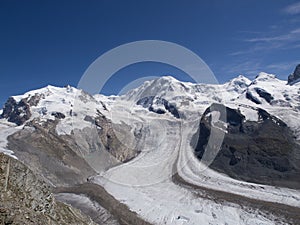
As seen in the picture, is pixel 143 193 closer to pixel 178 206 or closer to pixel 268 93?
pixel 178 206

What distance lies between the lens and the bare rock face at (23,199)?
15.9m

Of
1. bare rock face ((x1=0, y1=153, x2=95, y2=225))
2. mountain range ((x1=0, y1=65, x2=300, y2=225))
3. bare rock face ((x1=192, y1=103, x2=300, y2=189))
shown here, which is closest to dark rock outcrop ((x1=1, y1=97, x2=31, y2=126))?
mountain range ((x1=0, y1=65, x2=300, y2=225))

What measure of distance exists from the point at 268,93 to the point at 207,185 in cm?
13580

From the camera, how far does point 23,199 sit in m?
18.5

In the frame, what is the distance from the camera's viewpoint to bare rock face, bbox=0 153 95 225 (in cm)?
1595

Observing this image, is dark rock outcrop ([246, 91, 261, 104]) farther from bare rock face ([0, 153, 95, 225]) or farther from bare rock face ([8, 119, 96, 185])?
bare rock face ([0, 153, 95, 225])

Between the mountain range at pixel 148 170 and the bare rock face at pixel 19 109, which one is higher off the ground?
the bare rock face at pixel 19 109

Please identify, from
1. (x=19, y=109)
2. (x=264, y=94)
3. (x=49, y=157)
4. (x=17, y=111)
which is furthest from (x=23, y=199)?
(x=264, y=94)

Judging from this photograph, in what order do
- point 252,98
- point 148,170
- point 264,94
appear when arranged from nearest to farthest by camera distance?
point 148,170 < point 264,94 < point 252,98

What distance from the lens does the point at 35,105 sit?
142m

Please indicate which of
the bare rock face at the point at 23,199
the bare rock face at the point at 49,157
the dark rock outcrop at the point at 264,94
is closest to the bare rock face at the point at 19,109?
the bare rock face at the point at 49,157

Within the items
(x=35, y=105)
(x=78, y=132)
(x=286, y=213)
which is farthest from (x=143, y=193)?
(x=35, y=105)

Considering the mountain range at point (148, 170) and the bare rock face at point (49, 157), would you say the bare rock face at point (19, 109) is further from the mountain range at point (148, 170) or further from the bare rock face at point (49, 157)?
the bare rock face at point (49, 157)

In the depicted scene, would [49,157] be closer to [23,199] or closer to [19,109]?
[23,199]
